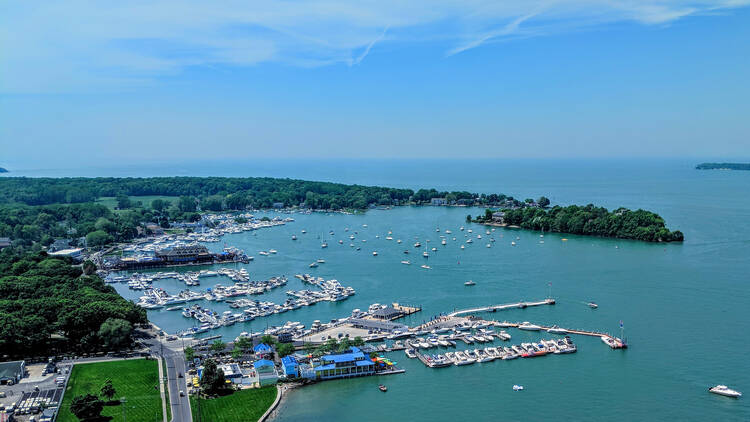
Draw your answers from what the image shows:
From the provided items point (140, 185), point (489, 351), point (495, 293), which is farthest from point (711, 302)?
point (140, 185)

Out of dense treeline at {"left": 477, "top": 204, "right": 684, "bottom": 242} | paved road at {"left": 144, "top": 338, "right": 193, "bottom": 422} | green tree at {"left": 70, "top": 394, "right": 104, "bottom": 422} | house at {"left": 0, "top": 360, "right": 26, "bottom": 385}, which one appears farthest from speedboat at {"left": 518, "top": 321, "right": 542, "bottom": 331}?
dense treeline at {"left": 477, "top": 204, "right": 684, "bottom": 242}

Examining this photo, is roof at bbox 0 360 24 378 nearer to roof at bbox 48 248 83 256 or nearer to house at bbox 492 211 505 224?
roof at bbox 48 248 83 256

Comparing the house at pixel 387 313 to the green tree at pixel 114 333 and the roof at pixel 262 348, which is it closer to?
the roof at pixel 262 348

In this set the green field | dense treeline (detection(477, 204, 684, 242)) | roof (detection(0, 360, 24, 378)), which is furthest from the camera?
the green field

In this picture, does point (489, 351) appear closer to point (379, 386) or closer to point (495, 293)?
point (379, 386)

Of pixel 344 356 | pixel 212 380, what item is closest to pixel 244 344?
pixel 212 380

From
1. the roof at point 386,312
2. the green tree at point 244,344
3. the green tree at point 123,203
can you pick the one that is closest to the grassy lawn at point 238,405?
the green tree at point 244,344
